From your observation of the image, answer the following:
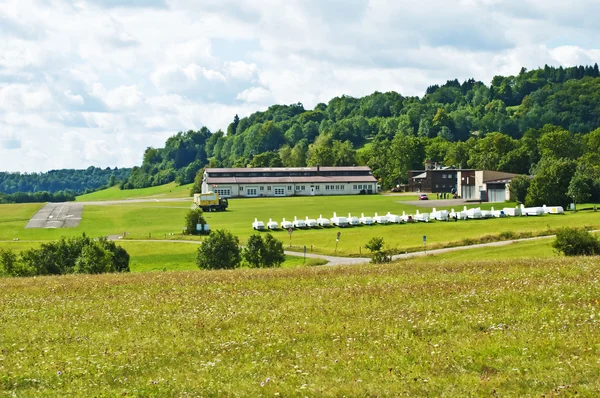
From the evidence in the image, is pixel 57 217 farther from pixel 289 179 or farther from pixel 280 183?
pixel 289 179

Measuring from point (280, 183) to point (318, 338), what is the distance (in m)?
171

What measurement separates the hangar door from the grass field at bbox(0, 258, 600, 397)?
106507mm

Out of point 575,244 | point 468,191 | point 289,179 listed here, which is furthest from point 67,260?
point 289,179

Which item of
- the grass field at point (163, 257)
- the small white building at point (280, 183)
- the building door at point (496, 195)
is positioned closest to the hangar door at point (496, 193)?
the building door at point (496, 195)

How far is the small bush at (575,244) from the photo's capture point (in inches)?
1891

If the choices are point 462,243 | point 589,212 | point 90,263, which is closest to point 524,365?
point 90,263

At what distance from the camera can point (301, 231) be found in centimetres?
9769

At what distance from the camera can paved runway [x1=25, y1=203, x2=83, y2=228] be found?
115000mm

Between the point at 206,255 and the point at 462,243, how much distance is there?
27.6 meters

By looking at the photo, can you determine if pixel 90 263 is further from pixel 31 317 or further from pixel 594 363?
pixel 594 363

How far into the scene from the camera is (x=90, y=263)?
5206 centimetres

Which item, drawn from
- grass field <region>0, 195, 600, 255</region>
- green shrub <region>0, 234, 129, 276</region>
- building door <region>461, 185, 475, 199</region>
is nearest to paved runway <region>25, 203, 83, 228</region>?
grass field <region>0, 195, 600, 255</region>

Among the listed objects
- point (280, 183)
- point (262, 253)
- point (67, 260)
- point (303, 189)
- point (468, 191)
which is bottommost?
point (67, 260)

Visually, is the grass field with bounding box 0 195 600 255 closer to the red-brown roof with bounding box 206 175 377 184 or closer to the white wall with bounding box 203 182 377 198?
the white wall with bounding box 203 182 377 198
